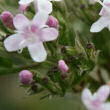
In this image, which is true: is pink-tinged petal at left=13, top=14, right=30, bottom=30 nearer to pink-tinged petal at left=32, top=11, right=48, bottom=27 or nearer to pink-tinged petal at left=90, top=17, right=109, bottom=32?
pink-tinged petal at left=32, top=11, right=48, bottom=27

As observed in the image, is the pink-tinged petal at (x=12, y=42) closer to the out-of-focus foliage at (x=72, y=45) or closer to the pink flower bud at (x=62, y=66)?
the out-of-focus foliage at (x=72, y=45)

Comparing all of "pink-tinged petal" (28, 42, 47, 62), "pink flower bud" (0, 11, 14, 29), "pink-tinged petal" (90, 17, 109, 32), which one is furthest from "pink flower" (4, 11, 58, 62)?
"pink-tinged petal" (90, 17, 109, 32)

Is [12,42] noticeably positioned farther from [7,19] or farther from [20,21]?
[7,19]

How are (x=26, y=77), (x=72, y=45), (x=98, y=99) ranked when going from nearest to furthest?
A: (x=98, y=99)
(x=26, y=77)
(x=72, y=45)

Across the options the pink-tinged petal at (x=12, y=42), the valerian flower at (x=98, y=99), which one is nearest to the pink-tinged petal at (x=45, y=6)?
the pink-tinged petal at (x=12, y=42)

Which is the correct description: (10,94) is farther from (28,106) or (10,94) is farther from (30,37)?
(30,37)

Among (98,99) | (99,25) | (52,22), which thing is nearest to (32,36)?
(52,22)
